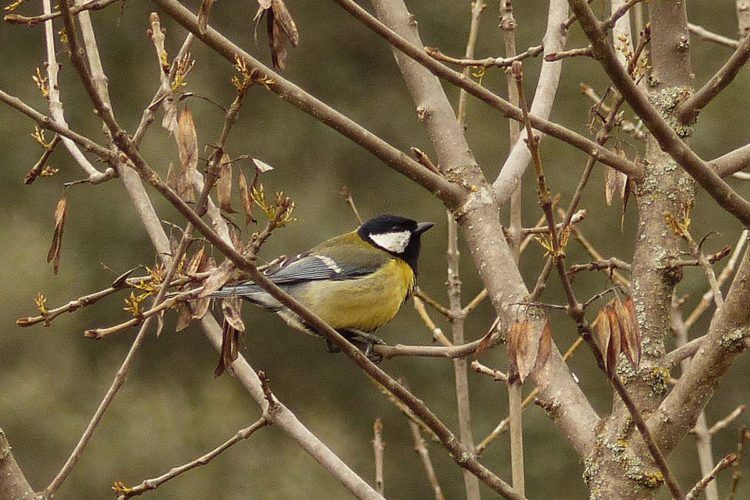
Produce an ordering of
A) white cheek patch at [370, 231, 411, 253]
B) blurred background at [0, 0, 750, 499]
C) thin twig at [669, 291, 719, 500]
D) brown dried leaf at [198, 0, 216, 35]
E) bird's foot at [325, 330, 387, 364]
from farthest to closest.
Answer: blurred background at [0, 0, 750, 499] → white cheek patch at [370, 231, 411, 253] → bird's foot at [325, 330, 387, 364] → thin twig at [669, 291, 719, 500] → brown dried leaf at [198, 0, 216, 35]

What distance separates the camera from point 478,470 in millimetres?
1678

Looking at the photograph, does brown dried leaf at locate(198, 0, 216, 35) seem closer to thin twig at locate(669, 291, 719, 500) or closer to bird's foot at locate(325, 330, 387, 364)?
thin twig at locate(669, 291, 719, 500)

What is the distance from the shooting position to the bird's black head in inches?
144

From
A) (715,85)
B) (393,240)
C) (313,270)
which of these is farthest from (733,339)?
(393,240)

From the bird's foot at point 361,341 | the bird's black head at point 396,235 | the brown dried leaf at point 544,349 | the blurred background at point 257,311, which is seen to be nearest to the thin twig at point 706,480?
the brown dried leaf at point 544,349

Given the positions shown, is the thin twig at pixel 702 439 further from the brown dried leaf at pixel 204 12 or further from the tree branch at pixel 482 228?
the brown dried leaf at pixel 204 12

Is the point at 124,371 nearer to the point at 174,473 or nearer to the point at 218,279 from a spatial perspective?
the point at 174,473

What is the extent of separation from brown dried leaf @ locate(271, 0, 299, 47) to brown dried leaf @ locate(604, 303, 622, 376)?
0.49 meters

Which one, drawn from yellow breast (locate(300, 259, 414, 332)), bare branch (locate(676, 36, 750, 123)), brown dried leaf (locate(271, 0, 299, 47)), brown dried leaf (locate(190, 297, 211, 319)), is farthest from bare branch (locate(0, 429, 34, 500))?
yellow breast (locate(300, 259, 414, 332))

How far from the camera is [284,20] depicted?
1422mm

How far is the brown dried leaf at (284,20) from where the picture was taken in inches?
55.3

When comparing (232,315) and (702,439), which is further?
(702,439)

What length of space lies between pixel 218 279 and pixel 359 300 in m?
1.81

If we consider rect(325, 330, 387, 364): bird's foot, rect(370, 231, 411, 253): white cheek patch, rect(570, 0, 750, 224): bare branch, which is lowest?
rect(325, 330, 387, 364): bird's foot
